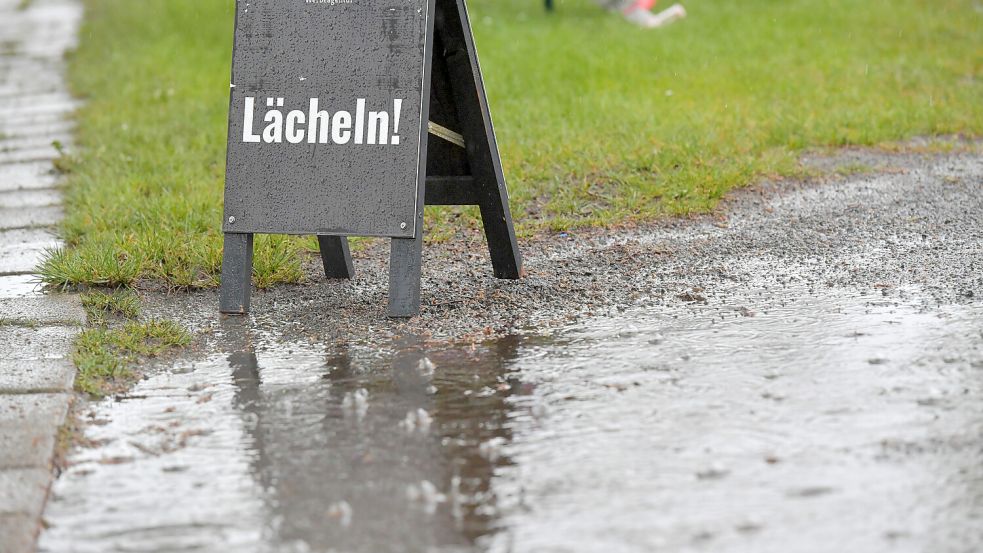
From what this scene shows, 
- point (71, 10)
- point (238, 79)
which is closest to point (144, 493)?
point (238, 79)

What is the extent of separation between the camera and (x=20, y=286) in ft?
16.0

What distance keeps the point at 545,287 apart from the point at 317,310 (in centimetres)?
87

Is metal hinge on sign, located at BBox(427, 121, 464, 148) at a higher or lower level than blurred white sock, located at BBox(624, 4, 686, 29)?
lower

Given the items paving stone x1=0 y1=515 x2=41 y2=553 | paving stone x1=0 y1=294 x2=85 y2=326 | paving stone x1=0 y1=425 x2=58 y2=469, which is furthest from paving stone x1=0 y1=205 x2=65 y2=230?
paving stone x1=0 y1=515 x2=41 y2=553

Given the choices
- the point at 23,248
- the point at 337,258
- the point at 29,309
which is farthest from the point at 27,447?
the point at 23,248

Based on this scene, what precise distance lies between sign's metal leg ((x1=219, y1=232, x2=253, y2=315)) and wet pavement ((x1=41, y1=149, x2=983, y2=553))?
66 mm

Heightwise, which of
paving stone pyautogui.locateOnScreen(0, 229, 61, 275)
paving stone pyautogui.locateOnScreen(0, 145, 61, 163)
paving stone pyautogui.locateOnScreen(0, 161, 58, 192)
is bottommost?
paving stone pyautogui.locateOnScreen(0, 229, 61, 275)

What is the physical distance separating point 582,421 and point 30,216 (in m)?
3.91

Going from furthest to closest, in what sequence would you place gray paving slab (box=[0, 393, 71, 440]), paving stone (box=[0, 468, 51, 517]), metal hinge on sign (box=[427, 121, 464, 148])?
metal hinge on sign (box=[427, 121, 464, 148]) < gray paving slab (box=[0, 393, 71, 440]) < paving stone (box=[0, 468, 51, 517])

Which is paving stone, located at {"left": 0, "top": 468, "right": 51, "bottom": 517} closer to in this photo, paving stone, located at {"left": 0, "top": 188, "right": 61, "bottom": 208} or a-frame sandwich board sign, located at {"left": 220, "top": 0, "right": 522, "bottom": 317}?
a-frame sandwich board sign, located at {"left": 220, "top": 0, "right": 522, "bottom": 317}

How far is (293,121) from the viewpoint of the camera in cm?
434

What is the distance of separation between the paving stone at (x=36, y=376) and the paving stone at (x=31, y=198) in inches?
106

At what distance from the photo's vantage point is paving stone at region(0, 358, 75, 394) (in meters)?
3.65

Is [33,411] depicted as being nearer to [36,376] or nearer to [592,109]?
[36,376]
